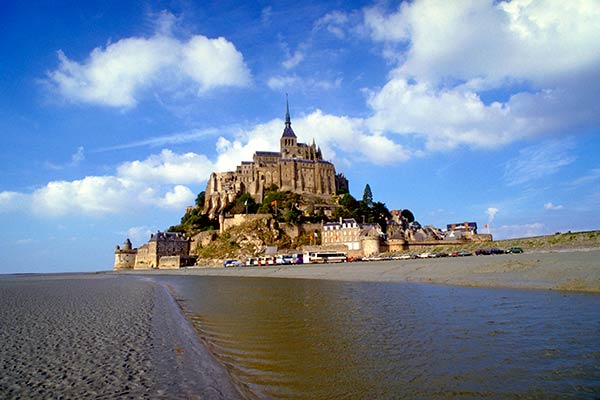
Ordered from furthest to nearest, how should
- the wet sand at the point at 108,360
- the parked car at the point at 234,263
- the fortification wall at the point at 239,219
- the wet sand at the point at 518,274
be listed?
the fortification wall at the point at 239,219 < the parked car at the point at 234,263 < the wet sand at the point at 518,274 < the wet sand at the point at 108,360

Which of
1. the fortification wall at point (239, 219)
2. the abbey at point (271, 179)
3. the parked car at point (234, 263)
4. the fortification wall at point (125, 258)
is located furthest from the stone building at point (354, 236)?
the fortification wall at point (125, 258)

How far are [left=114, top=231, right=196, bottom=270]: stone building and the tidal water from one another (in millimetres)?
68786

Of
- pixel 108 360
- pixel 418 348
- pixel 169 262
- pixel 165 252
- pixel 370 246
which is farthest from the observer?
pixel 165 252

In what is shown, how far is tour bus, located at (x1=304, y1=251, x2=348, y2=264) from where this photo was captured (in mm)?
62844

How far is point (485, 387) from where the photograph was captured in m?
5.78

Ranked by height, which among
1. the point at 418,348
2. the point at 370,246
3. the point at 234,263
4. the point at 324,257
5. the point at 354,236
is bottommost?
the point at 418,348

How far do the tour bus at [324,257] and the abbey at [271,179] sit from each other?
98.2 feet

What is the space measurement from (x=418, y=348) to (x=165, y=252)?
8156 cm

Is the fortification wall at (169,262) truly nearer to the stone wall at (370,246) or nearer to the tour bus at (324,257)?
the tour bus at (324,257)

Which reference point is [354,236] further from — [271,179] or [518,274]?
[518,274]

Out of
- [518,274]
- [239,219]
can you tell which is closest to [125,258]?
[239,219]

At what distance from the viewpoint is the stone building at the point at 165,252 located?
262 feet

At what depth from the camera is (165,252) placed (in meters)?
82.8

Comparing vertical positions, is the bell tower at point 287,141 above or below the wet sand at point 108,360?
above
